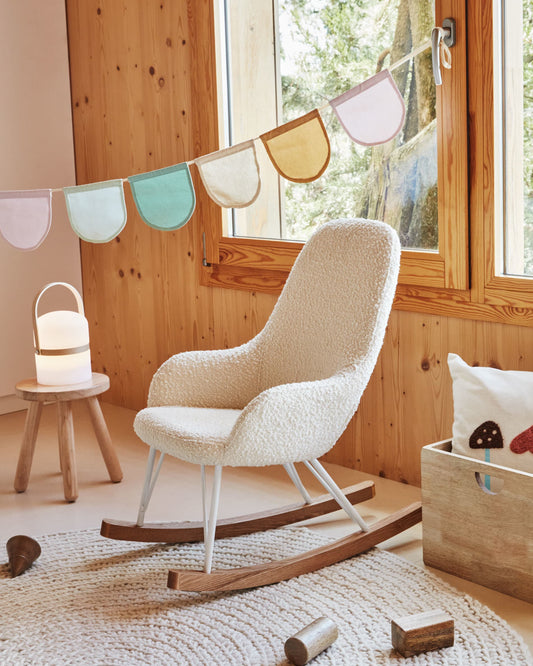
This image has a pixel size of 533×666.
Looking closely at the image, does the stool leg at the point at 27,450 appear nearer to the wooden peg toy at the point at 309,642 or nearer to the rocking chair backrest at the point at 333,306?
the rocking chair backrest at the point at 333,306

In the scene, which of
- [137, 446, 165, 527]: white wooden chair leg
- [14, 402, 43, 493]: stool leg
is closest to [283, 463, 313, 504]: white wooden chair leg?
[137, 446, 165, 527]: white wooden chair leg

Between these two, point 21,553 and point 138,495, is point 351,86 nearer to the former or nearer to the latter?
point 138,495

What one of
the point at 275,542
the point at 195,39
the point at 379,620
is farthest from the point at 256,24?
→ the point at 379,620

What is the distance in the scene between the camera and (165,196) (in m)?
2.40

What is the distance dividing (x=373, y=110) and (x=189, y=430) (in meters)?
0.91

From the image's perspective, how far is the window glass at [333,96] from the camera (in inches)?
102

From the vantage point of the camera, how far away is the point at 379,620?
198 centimetres

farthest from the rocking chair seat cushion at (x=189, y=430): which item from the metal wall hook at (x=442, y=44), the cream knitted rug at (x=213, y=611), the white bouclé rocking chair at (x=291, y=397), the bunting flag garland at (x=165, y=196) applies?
the metal wall hook at (x=442, y=44)

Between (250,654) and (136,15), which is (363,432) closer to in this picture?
(250,654)

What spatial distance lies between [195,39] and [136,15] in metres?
0.37

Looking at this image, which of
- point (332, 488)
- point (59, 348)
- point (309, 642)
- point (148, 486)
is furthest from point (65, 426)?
point (309, 642)

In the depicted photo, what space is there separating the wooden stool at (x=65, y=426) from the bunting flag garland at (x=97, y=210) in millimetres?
549

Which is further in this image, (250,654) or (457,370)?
(457,370)

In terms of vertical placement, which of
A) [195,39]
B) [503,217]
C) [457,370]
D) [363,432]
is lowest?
[363,432]
